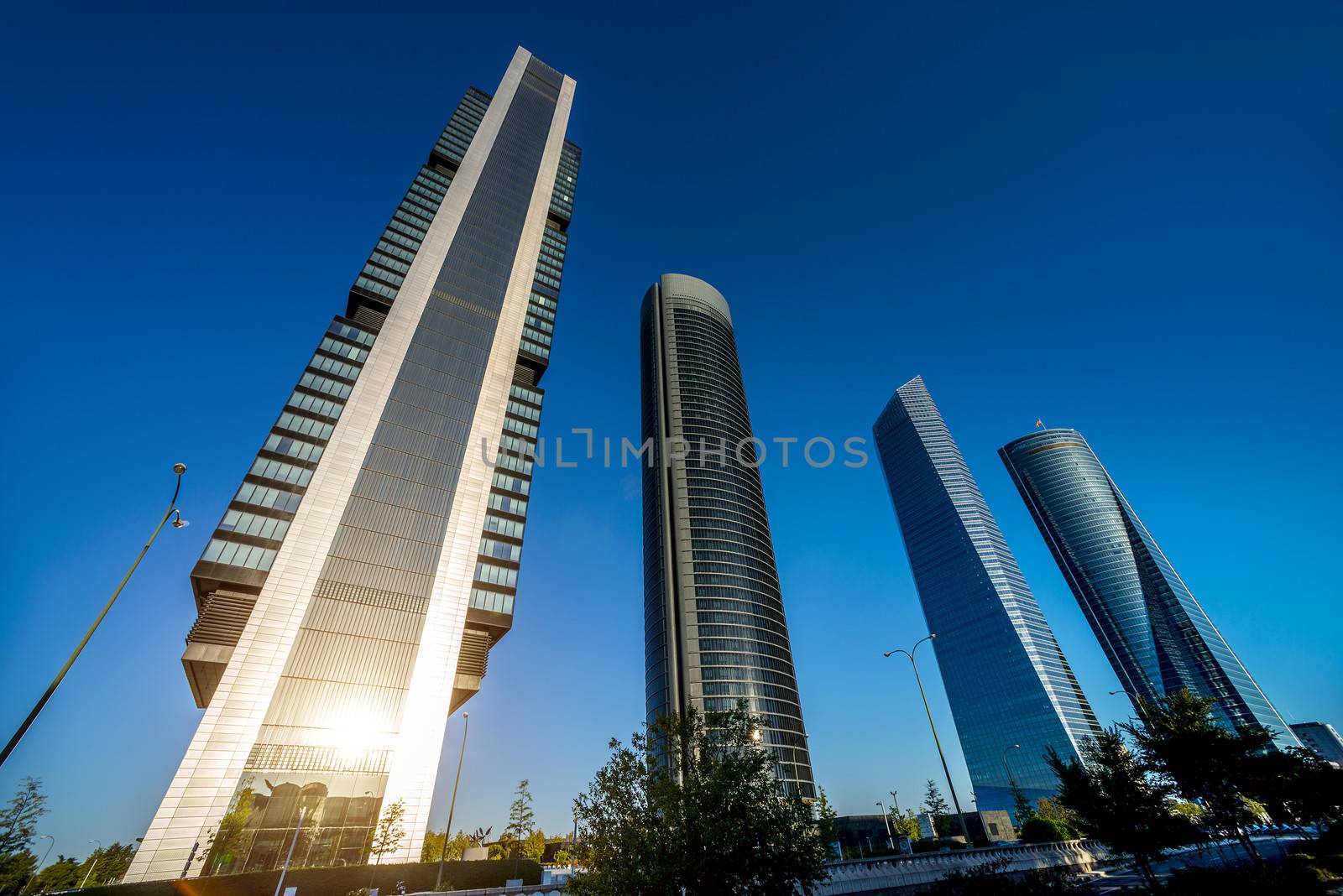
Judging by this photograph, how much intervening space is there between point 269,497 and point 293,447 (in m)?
6.27

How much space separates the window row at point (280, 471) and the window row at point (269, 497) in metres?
1.19

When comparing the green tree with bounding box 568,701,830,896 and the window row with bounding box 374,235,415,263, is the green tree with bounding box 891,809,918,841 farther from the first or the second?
the window row with bounding box 374,235,415,263

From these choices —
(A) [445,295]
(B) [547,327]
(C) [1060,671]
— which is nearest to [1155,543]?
(C) [1060,671]

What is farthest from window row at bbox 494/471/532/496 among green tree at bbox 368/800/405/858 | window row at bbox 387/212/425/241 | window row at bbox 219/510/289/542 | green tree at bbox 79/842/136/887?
green tree at bbox 79/842/136/887

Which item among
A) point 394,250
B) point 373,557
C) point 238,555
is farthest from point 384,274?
point 238,555

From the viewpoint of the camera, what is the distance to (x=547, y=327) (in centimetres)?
8350

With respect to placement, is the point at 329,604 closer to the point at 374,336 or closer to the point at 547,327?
the point at 374,336

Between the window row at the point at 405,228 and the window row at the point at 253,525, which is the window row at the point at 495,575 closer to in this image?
the window row at the point at 253,525

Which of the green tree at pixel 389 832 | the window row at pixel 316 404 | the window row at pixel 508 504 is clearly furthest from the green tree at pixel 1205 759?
the window row at pixel 316 404

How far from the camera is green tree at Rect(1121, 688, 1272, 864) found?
30.8 metres

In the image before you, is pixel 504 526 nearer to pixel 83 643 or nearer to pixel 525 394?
pixel 525 394

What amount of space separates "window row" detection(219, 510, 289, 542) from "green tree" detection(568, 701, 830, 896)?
154 ft

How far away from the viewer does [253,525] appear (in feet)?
170

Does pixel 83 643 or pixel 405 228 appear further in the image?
pixel 405 228
